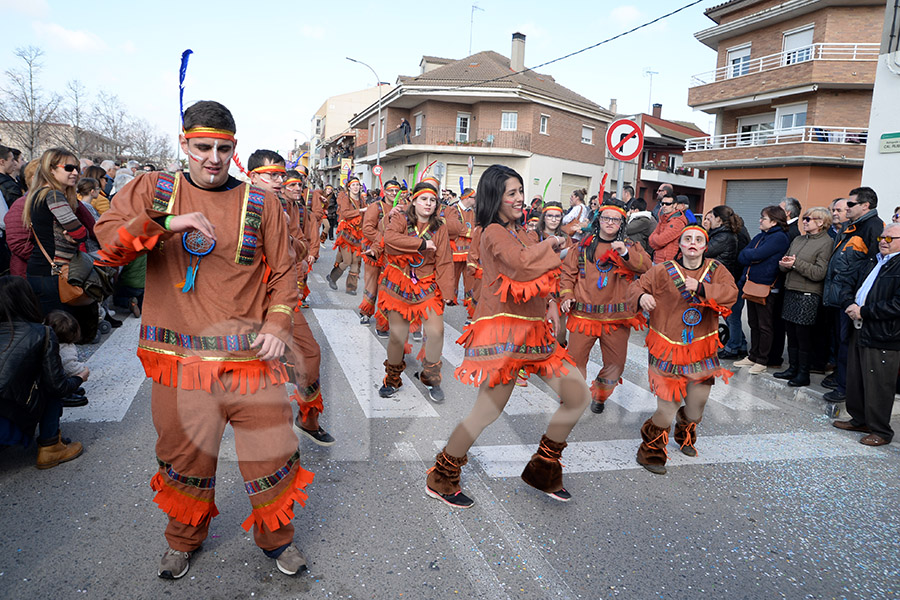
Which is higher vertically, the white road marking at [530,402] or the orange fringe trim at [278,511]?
the orange fringe trim at [278,511]

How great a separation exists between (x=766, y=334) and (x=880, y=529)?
3.75 m

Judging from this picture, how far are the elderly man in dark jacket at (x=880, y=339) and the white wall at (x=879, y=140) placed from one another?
3981 millimetres

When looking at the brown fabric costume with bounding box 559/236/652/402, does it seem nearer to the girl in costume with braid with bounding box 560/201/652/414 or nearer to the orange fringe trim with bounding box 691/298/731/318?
the girl in costume with braid with bounding box 560/201/652/414

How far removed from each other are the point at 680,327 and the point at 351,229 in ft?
24.1

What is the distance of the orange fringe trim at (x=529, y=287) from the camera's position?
3.25 meters

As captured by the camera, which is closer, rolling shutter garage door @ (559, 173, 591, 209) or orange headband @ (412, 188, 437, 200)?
orange headband @ (412, 188, 437, 200)

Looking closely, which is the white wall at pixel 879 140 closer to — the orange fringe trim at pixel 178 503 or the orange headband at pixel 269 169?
the orange headband at pixel 269 169

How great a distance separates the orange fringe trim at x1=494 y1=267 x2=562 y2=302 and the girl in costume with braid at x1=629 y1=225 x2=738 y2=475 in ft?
3.67

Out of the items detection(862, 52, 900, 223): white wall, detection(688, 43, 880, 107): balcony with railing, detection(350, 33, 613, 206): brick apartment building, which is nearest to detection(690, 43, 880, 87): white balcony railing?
detection(688, 43, 880, 107): balcony with railing

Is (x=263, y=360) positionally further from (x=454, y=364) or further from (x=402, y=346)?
(x=454, y=364)

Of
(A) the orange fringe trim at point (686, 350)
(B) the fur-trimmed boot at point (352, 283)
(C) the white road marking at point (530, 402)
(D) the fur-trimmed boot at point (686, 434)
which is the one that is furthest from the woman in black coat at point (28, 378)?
(B) the fur-trimmed boot at point (352, 283)

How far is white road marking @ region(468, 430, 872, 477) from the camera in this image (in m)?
4.15

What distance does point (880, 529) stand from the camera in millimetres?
3510

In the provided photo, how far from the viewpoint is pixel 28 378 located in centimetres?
354
